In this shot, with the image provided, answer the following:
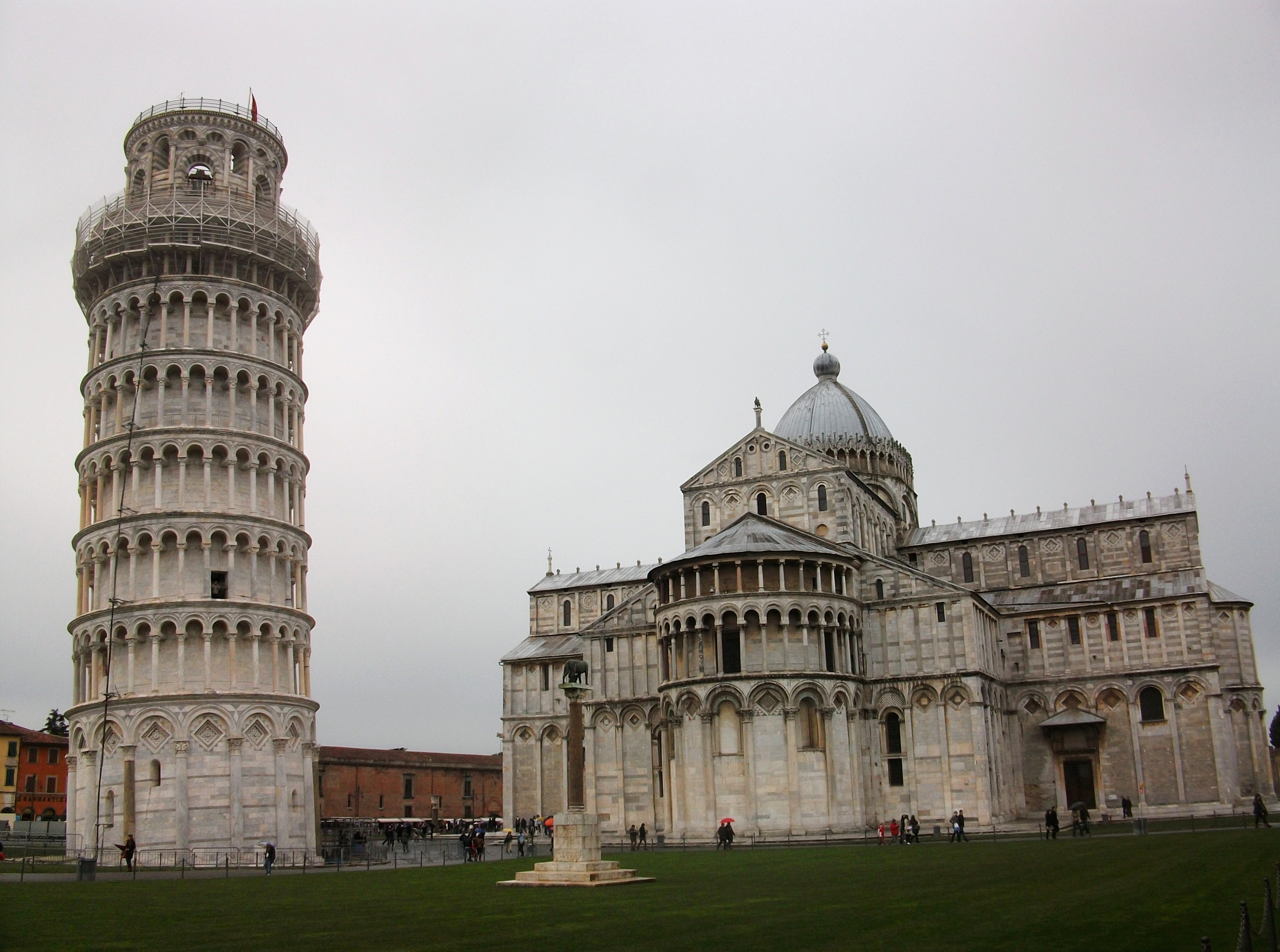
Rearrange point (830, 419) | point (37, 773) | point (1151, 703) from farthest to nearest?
point (37, 773), point (830, 419), point (1151, 703)

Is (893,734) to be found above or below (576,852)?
above

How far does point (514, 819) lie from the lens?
7025 centimetres

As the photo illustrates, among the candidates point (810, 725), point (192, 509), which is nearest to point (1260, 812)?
point (810, 725)

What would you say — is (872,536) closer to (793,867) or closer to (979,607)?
(979,607)

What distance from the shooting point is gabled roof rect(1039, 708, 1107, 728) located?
200ft

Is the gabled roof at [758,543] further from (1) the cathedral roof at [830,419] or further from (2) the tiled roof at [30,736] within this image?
(2) the tiled roof at [30,736]

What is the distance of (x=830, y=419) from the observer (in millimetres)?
75188

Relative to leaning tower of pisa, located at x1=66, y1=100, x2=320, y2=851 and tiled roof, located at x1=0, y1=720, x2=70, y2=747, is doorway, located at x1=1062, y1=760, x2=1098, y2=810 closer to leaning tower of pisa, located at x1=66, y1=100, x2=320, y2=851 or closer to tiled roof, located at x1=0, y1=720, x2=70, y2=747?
leaning tower of pisa, located at x1=66, y1=100, x2=320, y2=851

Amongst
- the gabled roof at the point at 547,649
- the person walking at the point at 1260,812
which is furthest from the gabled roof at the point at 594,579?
the person walking at the point at 1260,812

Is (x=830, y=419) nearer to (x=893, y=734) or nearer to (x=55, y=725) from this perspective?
(x=893, y=734)

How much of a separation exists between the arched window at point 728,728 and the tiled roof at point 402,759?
38.3 meters

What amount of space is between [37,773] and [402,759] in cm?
2516

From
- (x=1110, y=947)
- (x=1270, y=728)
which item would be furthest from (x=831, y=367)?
(x=1270, y=728)

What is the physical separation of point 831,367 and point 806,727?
32364 millimetres
